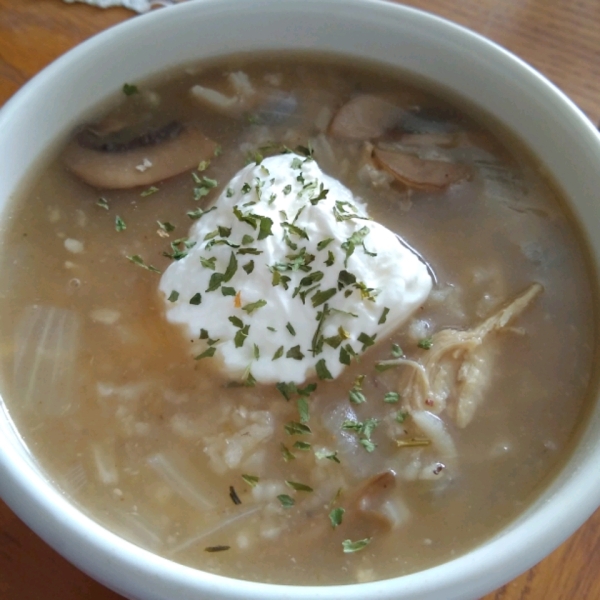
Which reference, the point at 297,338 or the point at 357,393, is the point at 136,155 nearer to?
the point at 297,338

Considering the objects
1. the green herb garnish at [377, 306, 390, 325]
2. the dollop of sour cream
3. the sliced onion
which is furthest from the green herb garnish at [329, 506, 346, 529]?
the sliced onion

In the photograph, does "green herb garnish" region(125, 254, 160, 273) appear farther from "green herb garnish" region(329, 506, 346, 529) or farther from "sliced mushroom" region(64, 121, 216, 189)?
"green herb garnish" region(329, 506, 346, 529)

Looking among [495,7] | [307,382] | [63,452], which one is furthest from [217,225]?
[495,7]

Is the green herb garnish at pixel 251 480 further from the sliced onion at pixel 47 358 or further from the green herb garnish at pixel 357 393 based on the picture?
the sliced onion at pixel 47 358

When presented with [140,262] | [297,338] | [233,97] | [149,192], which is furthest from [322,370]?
[233,97]

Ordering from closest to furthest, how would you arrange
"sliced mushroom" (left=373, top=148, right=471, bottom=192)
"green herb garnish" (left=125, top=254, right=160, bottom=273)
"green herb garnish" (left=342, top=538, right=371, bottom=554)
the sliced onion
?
"green herb garnish" (left=342, top=538, right=371, bottom=554) → the sliced onion → "green herb garnish" (left=125, top=254, right=160, bottom=273) → "sliced mushroom" (left=373, top=148, right=471, bottom=192)

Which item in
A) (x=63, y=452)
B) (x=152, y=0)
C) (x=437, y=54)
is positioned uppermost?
(x=437, y=54)

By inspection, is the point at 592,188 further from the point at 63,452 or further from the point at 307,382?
the point at 63,452
